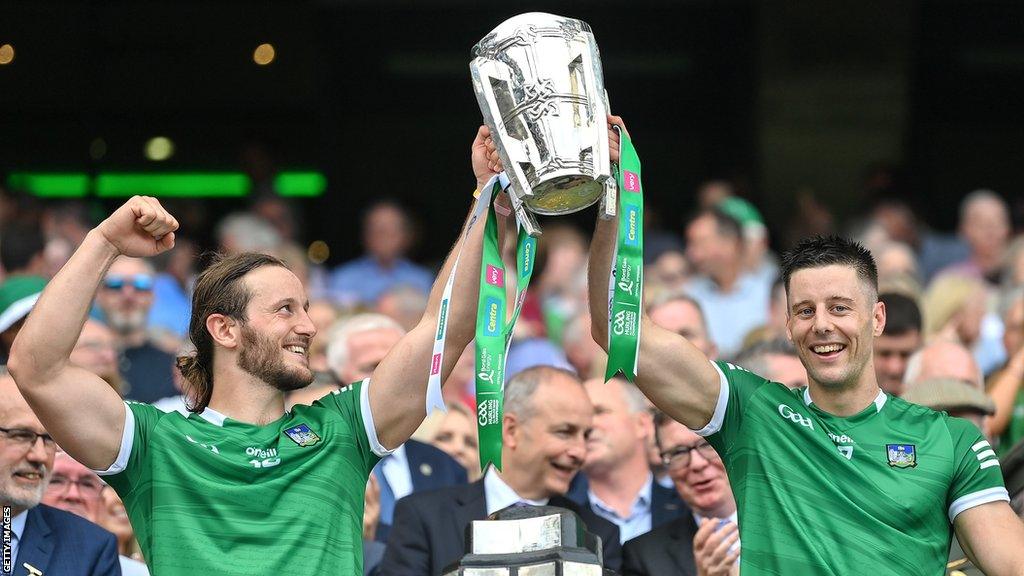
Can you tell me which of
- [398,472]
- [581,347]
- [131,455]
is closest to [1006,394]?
[581,347]

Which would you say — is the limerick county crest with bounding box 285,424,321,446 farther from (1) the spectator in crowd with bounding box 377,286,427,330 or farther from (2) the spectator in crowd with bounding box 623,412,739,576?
(1) the spectator in crowd with bounding box 377,286,427,330

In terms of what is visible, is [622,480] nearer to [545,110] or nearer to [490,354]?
[490,354]

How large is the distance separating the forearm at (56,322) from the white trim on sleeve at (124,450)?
0.93 feet

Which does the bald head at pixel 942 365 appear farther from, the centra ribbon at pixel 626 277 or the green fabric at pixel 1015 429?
the centra ribbon at pixel 626 277

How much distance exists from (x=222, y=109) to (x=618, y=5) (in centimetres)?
364

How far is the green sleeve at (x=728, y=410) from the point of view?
5547 millimetres

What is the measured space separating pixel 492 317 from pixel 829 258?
114cm

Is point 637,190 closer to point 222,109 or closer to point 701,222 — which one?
point 701,222

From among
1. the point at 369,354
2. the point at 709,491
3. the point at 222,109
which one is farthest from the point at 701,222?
the point at 222,109

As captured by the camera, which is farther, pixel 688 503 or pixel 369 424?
pixel 688 503

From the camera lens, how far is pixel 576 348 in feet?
31.7

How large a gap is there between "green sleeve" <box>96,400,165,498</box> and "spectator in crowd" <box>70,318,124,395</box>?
7.92 feet

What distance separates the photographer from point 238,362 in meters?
5.64
